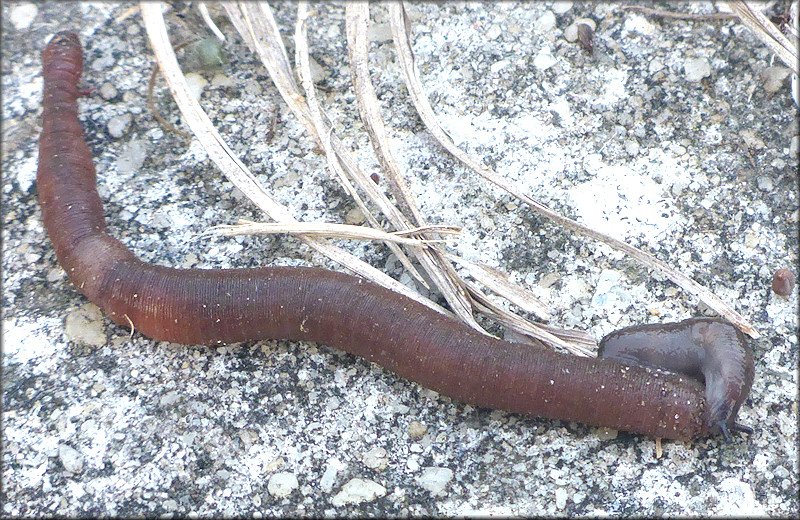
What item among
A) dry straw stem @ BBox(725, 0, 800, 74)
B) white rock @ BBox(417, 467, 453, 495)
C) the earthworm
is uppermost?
dry straw stem @ BBox(725, 0, 800, 74)

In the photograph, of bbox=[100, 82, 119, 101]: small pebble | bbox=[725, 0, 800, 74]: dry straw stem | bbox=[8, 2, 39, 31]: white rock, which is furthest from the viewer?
bbox=[8, 2, 39, 31]: white rock

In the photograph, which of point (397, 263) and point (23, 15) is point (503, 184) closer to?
point (397, 263)

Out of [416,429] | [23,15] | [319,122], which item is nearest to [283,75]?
[319,122]

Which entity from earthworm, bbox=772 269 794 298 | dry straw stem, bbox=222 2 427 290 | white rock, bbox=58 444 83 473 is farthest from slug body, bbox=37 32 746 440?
earthworm, bbox=772 269 794 298

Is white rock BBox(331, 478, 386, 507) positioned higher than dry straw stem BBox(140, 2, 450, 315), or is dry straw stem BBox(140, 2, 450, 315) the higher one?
dry straw stem BBox(140, 2, 450, 315)

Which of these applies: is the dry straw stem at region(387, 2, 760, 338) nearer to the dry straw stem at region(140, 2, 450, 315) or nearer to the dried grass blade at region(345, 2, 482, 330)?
the dried grass blade at region(345, 2, 482, 330)

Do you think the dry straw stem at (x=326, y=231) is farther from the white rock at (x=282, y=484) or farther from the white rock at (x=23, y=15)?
the white rock at (x=23, y=15)
